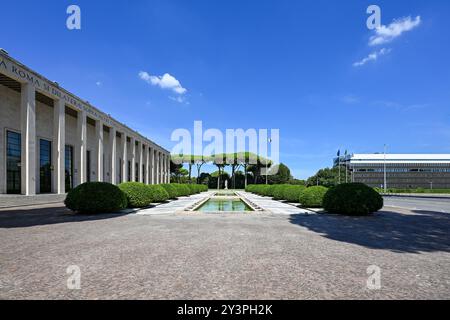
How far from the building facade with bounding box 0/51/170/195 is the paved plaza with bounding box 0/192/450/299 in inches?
501

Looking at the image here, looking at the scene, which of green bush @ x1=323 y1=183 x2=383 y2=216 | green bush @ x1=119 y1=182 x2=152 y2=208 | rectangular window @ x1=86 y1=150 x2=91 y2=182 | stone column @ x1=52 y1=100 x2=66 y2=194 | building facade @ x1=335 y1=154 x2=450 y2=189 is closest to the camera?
green bush @ x1=323 y1=183 x2=383 y2=216

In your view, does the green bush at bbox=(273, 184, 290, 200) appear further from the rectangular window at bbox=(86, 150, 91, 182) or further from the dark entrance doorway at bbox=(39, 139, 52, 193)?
the rectangular window at bbox=(86, 150, 91, 182)

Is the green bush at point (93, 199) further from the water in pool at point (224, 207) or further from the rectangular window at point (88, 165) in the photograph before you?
the rectangular window at point (88, 165)

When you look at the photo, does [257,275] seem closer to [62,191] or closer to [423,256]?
[423,256]

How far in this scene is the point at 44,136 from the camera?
22.6 m

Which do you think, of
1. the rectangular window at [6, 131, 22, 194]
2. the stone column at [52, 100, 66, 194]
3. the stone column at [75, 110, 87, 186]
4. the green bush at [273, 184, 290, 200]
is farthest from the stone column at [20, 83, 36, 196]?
the green bush at [273, 184, 290, 200]

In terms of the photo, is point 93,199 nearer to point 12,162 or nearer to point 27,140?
point 27,140

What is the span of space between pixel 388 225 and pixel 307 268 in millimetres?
6590

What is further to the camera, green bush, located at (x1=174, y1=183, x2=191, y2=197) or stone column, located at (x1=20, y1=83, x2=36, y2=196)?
green bush, located at (x1=174, y1=183, x2=191, y2=197)

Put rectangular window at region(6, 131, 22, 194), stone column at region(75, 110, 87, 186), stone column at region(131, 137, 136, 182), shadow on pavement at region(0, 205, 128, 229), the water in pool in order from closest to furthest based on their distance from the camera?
shadow on pavement at region(0, 205, 128, 229), the water in pool, rectangular window at region(6, 131, 22, 194), stone column at region(75, 110, 87, 186), stone column at region(131, 137, 136, 182)

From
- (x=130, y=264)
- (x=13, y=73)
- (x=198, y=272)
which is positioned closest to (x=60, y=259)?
(x=130, y=264)

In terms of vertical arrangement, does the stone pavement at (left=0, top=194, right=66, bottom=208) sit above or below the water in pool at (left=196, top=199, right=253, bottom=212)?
above

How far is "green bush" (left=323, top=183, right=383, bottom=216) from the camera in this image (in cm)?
1196

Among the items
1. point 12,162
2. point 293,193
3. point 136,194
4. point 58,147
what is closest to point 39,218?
point 136,194
